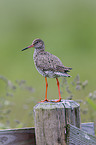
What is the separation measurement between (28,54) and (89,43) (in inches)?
122

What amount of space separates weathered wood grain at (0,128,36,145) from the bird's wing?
2.41 feet

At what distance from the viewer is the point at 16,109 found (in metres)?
6.43

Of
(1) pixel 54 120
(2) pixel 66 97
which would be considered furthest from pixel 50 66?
(2) pixel 66 97

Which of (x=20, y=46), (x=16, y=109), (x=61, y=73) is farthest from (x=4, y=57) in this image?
(x=61, y=73)

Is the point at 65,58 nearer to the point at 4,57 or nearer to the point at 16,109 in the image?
the point at 4,57

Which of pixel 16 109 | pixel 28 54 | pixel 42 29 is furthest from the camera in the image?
pixel 42 29

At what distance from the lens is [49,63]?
10.9ft

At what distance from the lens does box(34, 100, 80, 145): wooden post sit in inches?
109

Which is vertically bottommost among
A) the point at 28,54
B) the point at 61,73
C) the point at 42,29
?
the point at 61,73

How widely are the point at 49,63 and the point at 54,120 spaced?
31.4 inches

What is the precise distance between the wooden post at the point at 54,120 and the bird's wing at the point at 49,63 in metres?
0.55

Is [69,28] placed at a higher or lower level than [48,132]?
higher

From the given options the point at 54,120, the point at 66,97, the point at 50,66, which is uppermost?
the point at 50,66

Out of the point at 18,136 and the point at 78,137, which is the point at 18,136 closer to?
the point at 18,136
